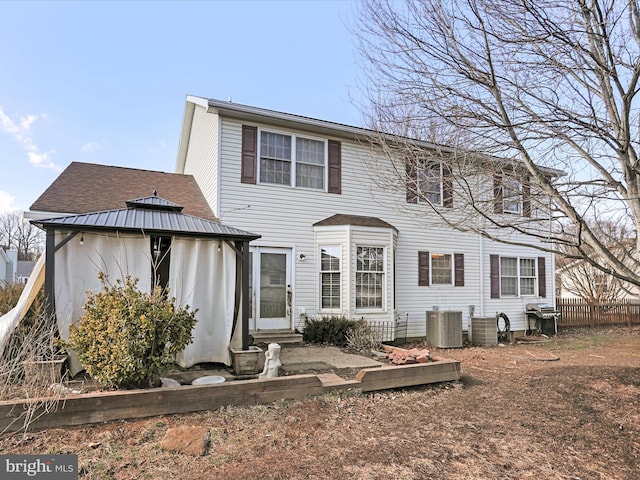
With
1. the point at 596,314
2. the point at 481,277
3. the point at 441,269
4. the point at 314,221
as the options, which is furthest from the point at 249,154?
the point at 596,314

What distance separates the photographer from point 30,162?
21531 mm

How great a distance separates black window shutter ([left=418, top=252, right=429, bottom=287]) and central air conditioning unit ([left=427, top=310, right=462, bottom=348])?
1094 millimetres

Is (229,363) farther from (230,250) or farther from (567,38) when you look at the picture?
(567,38)

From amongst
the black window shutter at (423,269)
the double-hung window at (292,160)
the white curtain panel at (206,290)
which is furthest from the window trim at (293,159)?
the white curtain panel at (206,290)

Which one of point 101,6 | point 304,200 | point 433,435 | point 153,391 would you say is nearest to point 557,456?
point 433,435

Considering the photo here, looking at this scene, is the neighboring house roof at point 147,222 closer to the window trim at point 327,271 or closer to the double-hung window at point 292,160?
the double-hung window at point 292,160

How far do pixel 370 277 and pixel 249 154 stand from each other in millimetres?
4274

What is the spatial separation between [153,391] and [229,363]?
75.5 inches

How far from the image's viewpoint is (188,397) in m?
4.39

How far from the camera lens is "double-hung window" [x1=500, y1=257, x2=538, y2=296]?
12914 millimetres

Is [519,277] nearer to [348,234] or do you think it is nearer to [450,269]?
[450,269]

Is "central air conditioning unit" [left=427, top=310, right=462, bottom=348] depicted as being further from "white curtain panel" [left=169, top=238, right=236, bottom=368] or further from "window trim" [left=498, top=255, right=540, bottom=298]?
"white curtain panel" [left=169, top=238, right=236, bottom=368]

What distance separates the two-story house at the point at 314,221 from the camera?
9.36m

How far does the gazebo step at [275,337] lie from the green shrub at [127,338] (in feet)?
13.6
